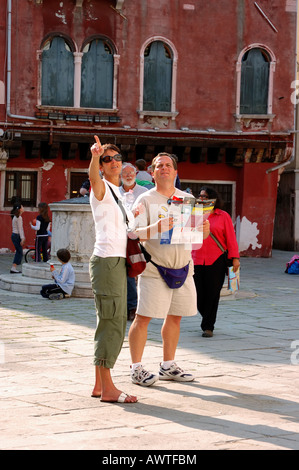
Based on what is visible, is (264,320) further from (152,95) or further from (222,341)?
(152,95)

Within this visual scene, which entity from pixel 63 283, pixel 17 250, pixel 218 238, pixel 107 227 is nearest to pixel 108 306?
pixel 107 227

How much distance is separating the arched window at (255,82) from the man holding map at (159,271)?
1874 centimetres

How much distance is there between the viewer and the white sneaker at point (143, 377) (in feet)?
23.4

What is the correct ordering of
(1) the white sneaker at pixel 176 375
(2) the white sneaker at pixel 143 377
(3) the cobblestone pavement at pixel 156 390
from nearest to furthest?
(3) the cobblestone pavement at pixel 156 390 < (2) the white sneaker at pixel 143 377 < (1) the white sneaker at pixel 176 375

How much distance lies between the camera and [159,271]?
7273 mm

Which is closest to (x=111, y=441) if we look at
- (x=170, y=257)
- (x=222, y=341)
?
(x=170, y=257)

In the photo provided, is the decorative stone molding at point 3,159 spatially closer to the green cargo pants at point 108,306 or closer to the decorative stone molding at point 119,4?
the decorative stone molding at point 119,4

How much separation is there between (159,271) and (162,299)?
0.71 feet

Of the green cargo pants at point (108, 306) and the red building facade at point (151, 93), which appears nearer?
the green cargo pants at point (108, 306)

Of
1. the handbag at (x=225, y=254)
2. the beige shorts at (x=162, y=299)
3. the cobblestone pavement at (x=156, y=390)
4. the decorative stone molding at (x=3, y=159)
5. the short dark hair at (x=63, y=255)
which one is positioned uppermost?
the decorative stone molding at (x=3, y=159)

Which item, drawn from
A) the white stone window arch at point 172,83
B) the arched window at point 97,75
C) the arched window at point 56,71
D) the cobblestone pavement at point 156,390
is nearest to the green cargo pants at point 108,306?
the cobblestone pavement at point 156,390

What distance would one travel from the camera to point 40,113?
2455 cm

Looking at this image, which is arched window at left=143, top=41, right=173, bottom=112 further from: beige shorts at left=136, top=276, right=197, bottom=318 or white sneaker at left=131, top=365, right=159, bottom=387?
white sneaker at left=131, top=365, right=159, bottom=387

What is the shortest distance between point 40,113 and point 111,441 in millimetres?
20051
